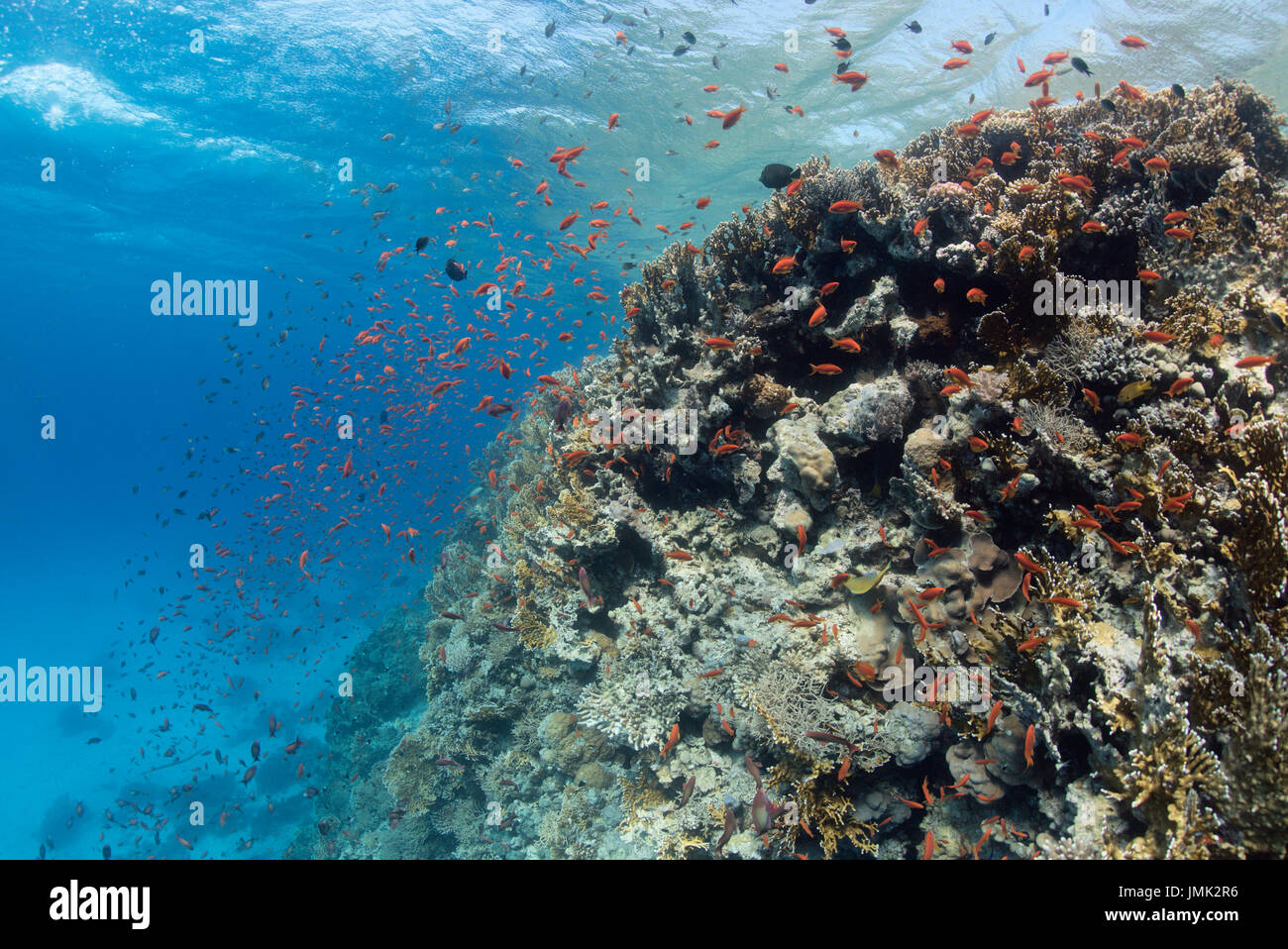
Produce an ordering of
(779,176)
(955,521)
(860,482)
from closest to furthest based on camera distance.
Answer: (955,521) < (860,482) < (779,176)

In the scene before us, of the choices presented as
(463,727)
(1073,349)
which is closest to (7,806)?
(463,727)

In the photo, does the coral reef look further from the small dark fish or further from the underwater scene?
the small dark fish

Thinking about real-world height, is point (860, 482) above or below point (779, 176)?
below

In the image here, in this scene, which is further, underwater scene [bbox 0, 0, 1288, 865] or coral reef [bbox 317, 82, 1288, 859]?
→ underwater scene [bbox 0, 0, 1288, 865]

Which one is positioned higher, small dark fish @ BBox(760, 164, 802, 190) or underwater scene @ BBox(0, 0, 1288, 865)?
small dark fish @ BBox(760, 164, 802, 190)

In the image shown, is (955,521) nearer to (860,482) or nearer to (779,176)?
(860,482)

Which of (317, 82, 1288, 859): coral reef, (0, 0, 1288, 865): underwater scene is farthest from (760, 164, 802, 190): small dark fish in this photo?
(317, 82, 1288, 859): coral reef

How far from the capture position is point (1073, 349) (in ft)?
16.6

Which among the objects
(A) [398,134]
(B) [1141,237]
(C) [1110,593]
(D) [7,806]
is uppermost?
(A) [398,134]

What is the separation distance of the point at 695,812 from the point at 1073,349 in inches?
249

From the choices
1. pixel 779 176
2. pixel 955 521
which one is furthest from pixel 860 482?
pixel 779 176

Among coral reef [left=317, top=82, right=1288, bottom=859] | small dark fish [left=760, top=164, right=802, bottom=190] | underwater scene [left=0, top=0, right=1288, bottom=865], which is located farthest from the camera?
small dark fish [left=760, top=164, right=802, bottom=190]
